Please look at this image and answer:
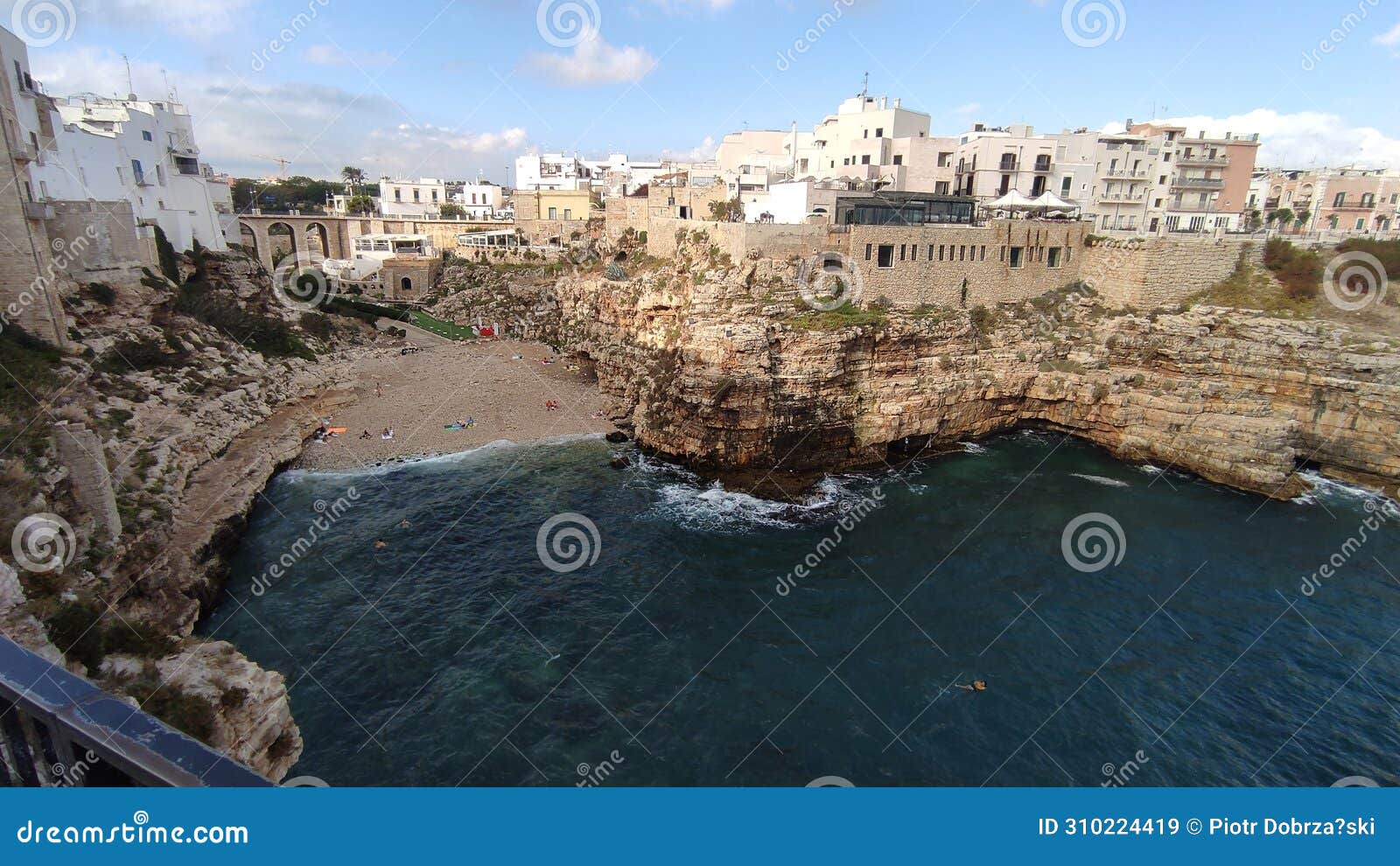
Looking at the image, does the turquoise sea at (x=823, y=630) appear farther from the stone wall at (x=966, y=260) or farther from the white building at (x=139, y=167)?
the white building at (x=139, y=167)

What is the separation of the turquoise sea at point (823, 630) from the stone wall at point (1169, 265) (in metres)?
13.0

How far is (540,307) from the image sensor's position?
5588cm

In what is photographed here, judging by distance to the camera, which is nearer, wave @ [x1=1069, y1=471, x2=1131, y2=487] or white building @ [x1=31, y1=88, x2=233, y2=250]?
wave @ [x1=1069, y1=471, x2=1131, y2=487]

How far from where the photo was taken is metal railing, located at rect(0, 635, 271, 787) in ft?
13.8

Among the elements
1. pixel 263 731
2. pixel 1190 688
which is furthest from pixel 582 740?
pixel 1190 688

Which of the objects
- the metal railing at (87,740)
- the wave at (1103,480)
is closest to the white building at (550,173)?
the wave at (1103,480)

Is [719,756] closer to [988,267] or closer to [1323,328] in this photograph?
[988,267]

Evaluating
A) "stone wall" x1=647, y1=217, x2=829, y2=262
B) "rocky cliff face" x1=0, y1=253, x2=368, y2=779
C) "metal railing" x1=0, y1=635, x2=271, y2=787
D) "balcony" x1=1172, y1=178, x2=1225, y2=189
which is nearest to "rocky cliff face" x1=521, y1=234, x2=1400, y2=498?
"stone wall" x1=647, y1=217, x2=829, y2=262

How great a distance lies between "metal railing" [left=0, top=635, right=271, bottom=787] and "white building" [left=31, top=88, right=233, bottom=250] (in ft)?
111

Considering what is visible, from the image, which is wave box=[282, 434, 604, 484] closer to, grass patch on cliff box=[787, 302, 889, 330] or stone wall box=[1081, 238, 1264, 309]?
grass patch on cliff box=[787, 302, 889, 330]

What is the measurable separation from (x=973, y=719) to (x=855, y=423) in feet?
56.3

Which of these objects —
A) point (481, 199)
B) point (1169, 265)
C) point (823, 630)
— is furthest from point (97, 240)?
point (481, 199)

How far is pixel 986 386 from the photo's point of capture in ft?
113

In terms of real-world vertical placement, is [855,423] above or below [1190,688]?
above
